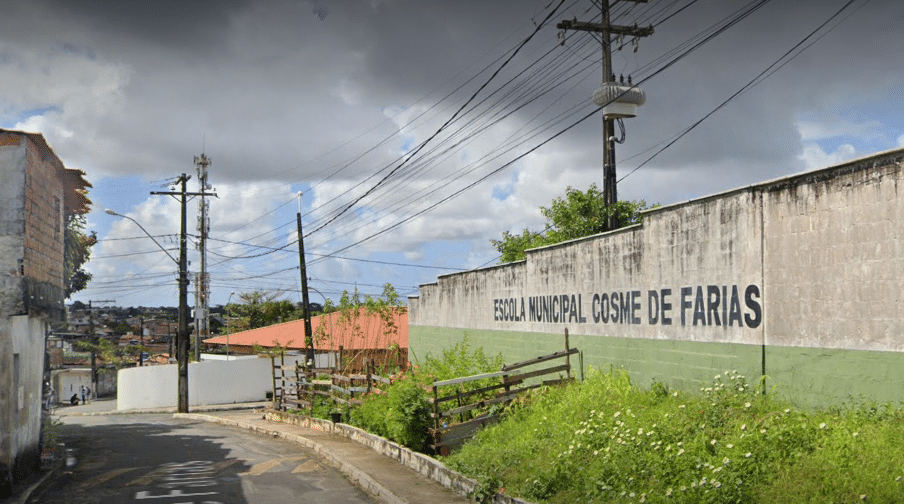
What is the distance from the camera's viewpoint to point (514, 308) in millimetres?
20734

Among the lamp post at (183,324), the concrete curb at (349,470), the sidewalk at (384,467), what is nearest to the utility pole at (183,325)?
the lamp post at (183,324)

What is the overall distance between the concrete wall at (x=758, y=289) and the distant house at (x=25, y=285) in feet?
34.5

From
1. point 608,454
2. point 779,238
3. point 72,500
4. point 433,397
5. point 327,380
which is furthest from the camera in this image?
point 327,380

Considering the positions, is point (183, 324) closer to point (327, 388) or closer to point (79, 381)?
point (327, 388)

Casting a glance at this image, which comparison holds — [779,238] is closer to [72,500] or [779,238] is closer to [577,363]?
[577,363]

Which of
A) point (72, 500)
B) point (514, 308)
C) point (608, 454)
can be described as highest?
point (514, 308)

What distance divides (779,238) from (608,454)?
396 cm

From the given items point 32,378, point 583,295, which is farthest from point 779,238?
point 32,378

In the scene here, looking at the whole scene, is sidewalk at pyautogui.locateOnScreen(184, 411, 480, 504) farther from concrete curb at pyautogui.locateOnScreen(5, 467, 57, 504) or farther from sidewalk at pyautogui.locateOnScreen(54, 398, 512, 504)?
concrete curb at pyautogui.locateOnScreen(5, 467, 57, 504)

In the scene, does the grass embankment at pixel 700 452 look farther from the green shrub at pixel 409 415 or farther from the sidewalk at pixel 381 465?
the green shrub at pixel 409 415

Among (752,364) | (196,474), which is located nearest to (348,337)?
(196,474)

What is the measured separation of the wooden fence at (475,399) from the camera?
50.6 ft

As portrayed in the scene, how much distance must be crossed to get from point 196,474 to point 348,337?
949 inches

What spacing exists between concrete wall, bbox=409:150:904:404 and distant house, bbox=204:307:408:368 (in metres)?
14.6
